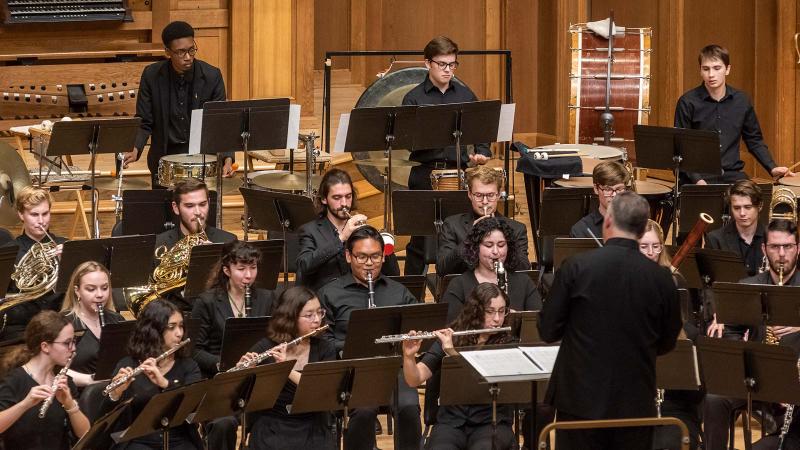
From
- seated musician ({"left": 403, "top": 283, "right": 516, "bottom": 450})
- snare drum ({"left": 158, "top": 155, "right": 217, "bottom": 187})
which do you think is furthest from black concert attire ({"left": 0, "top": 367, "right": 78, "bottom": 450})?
snare drum ({"left": 158, "top": 155, "right": 217, "bottom": 187})

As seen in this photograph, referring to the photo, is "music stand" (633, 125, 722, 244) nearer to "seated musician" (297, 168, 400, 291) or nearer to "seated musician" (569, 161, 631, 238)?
"seated musician" (569, 161, 631, 238)

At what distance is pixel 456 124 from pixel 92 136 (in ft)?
6.33

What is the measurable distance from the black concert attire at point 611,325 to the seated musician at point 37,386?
1.87 metres

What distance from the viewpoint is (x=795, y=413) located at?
589 cm

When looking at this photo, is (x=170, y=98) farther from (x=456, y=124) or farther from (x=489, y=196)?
(x=489, y=196)

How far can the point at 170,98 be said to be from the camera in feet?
26.9

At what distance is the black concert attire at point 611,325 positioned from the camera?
4633 mm

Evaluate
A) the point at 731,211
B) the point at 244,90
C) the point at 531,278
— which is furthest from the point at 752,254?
the point at 244,90

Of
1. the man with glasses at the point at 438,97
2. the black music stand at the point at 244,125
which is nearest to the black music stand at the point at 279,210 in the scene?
the black music stand at the point at 244,125

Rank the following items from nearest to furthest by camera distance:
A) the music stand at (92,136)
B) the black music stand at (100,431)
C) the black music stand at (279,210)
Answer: the black music stand at (100,431) < the black music stand at (279,210) < the music stand at (92,136)

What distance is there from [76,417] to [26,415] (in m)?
0.23

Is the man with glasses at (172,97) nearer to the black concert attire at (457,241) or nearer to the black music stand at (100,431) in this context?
the black concert attire at (457,241)

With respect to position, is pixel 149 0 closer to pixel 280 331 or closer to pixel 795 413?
pixel 280 331

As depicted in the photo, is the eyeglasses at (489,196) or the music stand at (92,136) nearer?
the eyeglasses at (489,196)
